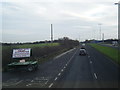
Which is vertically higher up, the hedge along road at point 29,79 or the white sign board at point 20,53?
the white sign board at point 20,53

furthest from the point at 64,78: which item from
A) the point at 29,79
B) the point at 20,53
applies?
the point at 20,53

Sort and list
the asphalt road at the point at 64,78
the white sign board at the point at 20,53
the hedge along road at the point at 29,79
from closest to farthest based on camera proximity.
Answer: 1. the asphalt road at the point at 64,78
2. the hedge along road at the point at 29,79
3. the white sign board at the point at 20,53

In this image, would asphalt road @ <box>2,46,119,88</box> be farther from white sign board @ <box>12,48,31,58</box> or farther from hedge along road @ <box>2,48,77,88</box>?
white sign board @ <box>12,48,31,58</box>

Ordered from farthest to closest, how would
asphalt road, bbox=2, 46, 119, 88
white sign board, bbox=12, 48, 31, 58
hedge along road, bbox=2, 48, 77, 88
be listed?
white sign board, bbox=12, 48, 31, 58, hedge along road, bbox=2, 48, 77, 88, asphalt road, bbox=2, 46, 119, 88

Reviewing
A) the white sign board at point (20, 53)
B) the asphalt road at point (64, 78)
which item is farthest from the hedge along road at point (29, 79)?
the white sign board at point (20, 53)

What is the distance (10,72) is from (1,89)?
31.3 ft

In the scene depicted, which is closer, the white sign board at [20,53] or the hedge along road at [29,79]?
the hedge along road at [29,79]

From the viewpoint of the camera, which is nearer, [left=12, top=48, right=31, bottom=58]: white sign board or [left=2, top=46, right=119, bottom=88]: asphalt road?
[left=2, top=46, right=119, bottom=88]: asphalt road

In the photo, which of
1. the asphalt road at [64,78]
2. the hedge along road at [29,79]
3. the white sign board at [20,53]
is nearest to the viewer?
the asphalt road at [64,78]

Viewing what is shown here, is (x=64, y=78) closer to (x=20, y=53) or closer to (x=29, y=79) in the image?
(x=29, y=79)

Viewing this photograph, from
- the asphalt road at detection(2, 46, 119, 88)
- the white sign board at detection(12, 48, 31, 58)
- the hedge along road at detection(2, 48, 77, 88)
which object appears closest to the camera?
the asphalt road at detection(2, 46, 119, 88)

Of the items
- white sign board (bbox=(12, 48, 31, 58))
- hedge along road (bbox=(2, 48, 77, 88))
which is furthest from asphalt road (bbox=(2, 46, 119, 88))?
white sign board (bbox=(12, 48, 31, 58))

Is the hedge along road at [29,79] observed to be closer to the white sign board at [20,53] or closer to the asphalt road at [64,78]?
the asphalt road at [64,78]

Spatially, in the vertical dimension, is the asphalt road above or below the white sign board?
below
